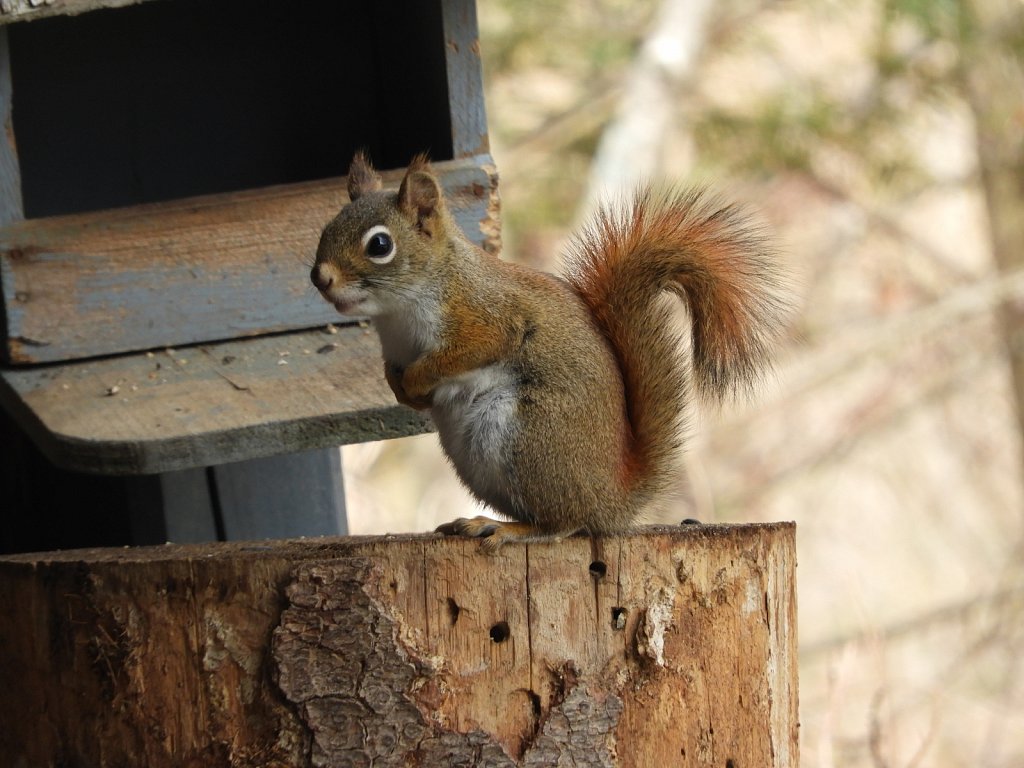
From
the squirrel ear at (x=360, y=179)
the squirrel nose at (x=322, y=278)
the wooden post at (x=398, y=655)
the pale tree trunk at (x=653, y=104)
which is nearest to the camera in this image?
the wooden post at (x=398, y=655)

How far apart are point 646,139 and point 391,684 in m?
3.00

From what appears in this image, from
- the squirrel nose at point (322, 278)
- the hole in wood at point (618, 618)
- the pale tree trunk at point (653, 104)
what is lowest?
the hole in wood at point (618, 618)

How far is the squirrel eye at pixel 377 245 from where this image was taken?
1.90m

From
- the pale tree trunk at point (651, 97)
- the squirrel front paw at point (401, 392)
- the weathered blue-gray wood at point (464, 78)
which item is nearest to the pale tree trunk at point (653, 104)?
the pale tree trunk at point (651, 97)

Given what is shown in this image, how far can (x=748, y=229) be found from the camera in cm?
201

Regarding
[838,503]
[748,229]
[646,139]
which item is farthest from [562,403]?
[838,503]

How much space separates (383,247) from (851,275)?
213 inches

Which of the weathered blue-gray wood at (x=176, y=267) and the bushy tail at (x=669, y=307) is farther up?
the weathered blue-gray wood at (x=176, y=267)

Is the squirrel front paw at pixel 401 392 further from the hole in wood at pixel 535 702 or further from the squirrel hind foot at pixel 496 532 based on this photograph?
the hole in wood at pixel 535 702

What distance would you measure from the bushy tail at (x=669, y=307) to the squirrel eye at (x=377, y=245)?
29 cm

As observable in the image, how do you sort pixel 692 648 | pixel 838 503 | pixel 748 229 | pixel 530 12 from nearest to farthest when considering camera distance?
pixel 692 648
pixel 748 229
pixel 530 12
pixel 838 503

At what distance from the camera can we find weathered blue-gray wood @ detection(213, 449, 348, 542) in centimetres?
271

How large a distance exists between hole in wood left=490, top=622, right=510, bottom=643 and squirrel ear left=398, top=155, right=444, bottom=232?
56 cm

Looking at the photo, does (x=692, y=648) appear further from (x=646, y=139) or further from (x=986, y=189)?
(x=986, y=189)
